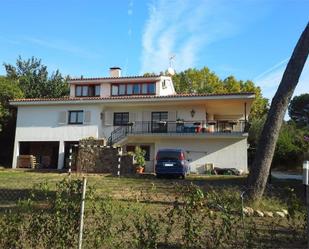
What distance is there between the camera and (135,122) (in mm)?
34000

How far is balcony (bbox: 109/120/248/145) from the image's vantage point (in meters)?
31.3

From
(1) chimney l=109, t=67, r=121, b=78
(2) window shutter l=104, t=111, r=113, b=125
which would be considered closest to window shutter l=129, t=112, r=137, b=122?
(2) window shutter l=104, t=111, r=113, b=125

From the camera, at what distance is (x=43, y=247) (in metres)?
6.89

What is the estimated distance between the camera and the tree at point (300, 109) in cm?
7965

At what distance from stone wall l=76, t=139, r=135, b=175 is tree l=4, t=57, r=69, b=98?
59.8 feet

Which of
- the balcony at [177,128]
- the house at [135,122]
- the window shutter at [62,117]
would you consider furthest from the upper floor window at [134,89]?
the window shutter at [62,117]

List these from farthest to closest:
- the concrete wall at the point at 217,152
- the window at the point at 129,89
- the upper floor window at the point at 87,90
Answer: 1. the upper floor window at the point at 87,90
2. the window at the point at 129,89
3. the concrete wall at the point at 217,152

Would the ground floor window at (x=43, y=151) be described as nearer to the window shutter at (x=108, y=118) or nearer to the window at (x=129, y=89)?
the window shutter at (x=108, y=118)

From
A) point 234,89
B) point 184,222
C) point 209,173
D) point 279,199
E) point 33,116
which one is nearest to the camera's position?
point 184,222

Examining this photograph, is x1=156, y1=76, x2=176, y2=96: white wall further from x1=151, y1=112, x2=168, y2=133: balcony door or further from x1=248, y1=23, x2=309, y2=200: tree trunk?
x1=248, y1=23, x2=309, y2=200: tree trunk

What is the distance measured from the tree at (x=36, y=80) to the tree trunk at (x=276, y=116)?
35821mm

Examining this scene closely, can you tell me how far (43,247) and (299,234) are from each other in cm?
446

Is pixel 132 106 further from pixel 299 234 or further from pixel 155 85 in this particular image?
pixel 299 234

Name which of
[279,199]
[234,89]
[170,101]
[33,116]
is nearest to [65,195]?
[279,199]
